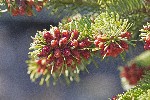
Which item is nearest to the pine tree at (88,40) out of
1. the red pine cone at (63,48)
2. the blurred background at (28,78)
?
the red pine cone at (63,48)

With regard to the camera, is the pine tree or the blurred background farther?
the blurred background

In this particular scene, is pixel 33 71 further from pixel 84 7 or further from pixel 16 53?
pixel 16 53

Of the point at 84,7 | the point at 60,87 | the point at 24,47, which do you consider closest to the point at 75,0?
the point at 84,7

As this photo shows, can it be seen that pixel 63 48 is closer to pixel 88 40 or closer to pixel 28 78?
pixel 88 40

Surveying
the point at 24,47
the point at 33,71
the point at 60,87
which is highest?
the point at 33,71

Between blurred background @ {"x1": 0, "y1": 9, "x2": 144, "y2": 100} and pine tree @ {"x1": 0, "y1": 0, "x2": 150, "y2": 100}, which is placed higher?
pine tree @ {"x1": 0, "y1": 0, "x2": 150, "y2": 100}

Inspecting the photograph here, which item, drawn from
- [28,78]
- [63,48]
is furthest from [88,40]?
[28,78]

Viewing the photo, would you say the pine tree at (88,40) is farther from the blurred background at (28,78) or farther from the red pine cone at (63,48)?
the blurred background at (28,78)

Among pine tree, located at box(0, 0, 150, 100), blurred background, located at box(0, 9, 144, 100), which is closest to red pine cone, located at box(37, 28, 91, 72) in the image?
pine tree, located at box(0, 0, 150, 100)

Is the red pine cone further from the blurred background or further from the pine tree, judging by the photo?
the blurred background
